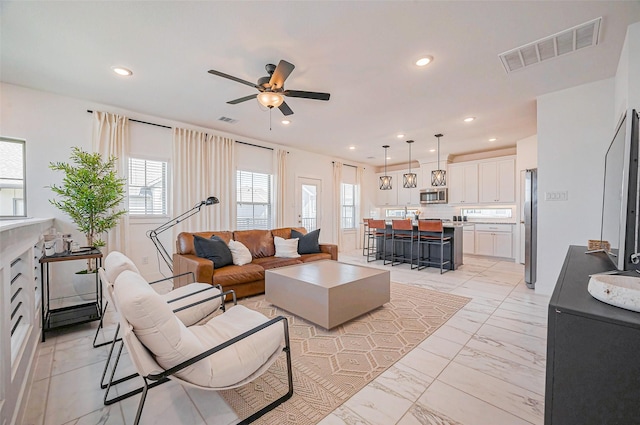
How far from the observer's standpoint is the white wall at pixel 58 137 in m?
A: 3.25

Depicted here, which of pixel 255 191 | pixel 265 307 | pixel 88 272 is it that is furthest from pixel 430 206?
pixel 88 272

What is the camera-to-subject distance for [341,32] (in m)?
2.24

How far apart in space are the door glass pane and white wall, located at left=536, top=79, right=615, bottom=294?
187 inches

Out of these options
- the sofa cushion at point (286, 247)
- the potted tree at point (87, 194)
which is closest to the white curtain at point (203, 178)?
the potted tree at point (87, 194)

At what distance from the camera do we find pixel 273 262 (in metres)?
3.87

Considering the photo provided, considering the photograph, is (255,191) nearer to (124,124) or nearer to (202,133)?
(202,133)

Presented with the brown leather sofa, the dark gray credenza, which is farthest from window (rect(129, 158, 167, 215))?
the dark gray credenza

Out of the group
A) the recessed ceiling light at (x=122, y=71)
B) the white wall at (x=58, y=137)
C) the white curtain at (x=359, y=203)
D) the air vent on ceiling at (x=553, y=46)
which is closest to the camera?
the air vent on ceiling at (x=553, y=46)

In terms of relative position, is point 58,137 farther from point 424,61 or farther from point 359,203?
point 359,203

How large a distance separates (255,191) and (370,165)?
4.51 m

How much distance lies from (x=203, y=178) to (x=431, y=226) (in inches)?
175

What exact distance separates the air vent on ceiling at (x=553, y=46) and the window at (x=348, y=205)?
5480mm

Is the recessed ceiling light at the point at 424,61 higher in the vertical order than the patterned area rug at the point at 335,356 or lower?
higher

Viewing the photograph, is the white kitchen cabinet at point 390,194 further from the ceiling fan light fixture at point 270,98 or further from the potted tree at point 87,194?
the potted tree at point 87,194
